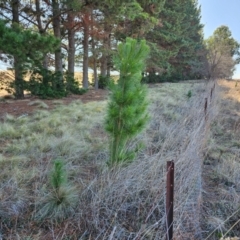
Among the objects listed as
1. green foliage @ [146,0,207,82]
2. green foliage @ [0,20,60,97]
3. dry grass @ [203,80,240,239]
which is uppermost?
green foliage @ [146,0,207,82]

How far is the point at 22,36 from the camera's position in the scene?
179 inches

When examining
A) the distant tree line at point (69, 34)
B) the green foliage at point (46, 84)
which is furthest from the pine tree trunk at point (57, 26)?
the green foliage at point (46, 84)

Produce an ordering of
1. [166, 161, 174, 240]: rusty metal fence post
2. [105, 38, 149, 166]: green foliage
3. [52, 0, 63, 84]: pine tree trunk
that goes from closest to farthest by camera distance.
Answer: [166, 161, 174, 240]: rusty metal fence post < [105, 38, 149, 166]: green foliage < [52, 0, 63, 84]: pine tree trunk

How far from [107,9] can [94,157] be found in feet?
18.3

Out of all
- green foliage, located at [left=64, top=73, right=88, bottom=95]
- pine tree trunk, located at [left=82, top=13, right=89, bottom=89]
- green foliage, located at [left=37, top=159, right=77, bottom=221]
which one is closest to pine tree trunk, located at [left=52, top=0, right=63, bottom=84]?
green foliage, located at [left=64, top=73, right=88, bottom=95]

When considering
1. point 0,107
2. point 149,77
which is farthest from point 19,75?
point 149,77

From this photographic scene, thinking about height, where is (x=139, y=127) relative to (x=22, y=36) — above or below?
below

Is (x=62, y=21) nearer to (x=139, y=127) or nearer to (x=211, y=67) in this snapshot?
(x=139, y=127)

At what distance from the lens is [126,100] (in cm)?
227

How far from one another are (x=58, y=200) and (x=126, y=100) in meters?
1.06

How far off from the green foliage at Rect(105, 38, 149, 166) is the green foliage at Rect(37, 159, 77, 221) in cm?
61

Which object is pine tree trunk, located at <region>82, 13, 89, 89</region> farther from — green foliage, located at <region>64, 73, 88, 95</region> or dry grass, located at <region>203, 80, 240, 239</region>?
dry grass, located at <region>203, 80, 240, 239</region>

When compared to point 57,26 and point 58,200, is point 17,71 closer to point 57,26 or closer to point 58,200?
point 57,26

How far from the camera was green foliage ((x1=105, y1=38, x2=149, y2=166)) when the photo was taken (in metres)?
2.18
